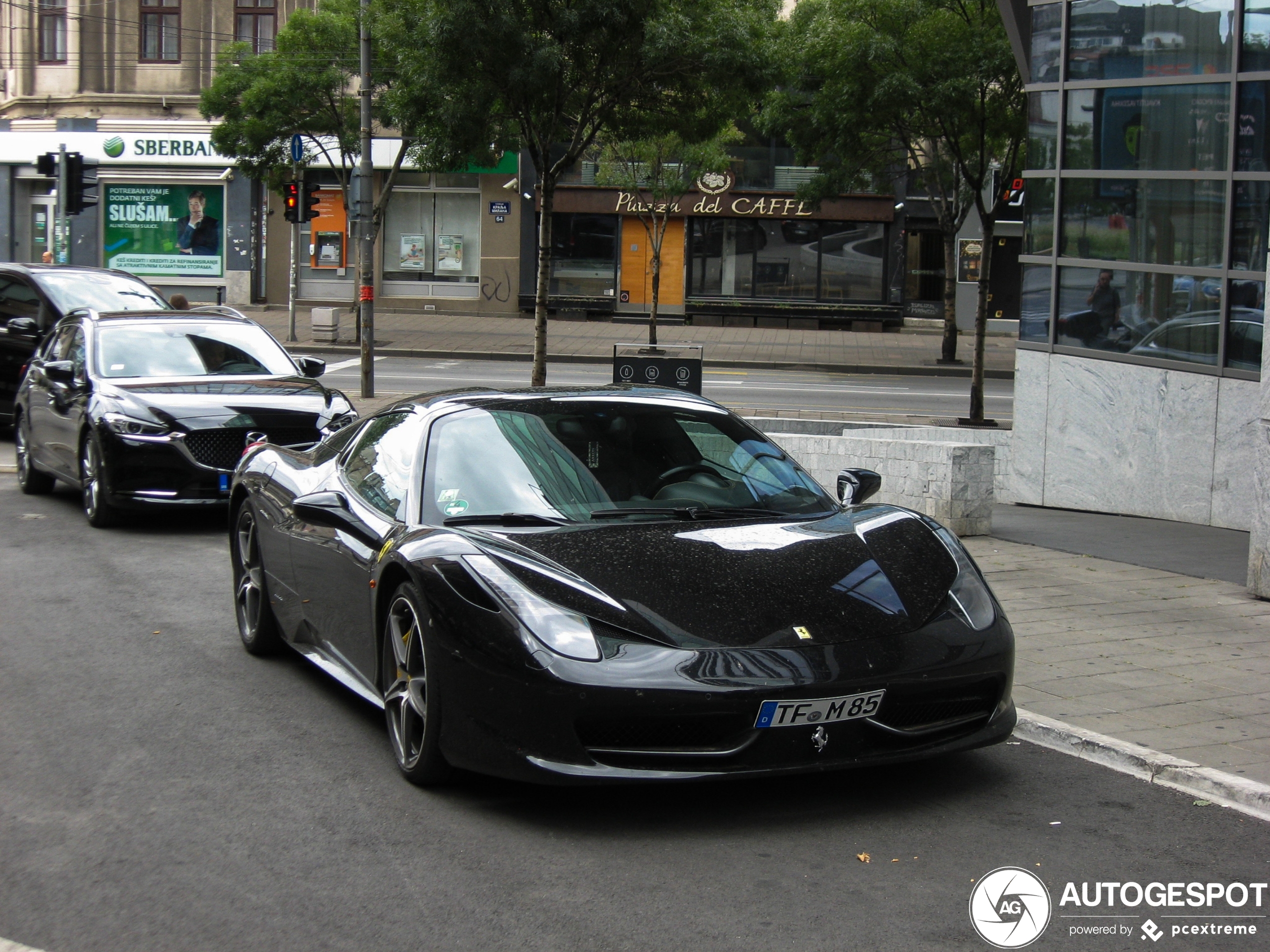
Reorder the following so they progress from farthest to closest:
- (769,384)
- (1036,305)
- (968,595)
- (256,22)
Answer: (256,22) → (769,384) → (1036,305) → (968,595)

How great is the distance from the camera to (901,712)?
14.1ft

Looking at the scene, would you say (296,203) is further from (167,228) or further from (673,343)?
(167,228)

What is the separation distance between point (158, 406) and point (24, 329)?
5.08 meters

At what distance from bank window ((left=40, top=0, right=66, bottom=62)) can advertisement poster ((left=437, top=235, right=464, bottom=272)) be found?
1244 centimetres

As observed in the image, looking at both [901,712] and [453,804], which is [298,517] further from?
[901,712]

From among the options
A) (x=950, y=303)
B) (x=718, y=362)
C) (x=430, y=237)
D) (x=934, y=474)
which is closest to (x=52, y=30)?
(x=430, y=237)

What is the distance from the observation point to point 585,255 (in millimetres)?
39469

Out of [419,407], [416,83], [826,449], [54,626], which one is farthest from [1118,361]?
[416,83]

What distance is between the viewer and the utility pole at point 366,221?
66.2 feet

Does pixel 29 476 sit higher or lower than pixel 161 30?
lower

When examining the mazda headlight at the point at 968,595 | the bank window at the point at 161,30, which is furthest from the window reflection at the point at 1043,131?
the bank window at the point at 161,30

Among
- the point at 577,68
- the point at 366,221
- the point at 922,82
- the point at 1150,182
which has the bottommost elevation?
the point at 1150,182

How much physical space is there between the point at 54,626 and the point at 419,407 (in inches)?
111

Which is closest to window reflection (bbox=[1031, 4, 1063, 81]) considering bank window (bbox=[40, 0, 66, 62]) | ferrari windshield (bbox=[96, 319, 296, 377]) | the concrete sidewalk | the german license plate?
ferrari windshield (bbox=[96, 319, 296, 377])
